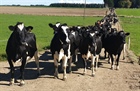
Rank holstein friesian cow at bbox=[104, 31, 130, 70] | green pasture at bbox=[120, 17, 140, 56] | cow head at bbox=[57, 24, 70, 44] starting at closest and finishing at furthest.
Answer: cow head at bbox=[57, 24, 70, 44] → holstein friesian cow at bbox=[104, 31, 130, 70] → green pasture at bbox=[120, 17, 140, 56]

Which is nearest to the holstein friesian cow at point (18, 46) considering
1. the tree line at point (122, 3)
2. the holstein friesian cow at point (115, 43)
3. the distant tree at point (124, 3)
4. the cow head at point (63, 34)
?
the cow head at point (63, 34)

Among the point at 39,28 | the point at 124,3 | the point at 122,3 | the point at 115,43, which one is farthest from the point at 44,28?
the point at 122,3

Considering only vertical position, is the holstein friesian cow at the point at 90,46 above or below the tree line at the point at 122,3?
above

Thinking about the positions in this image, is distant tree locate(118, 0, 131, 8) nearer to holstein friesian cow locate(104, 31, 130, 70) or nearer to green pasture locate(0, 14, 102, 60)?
green pasture locate(0, 14, 102, 60)

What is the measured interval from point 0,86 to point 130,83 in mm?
5097

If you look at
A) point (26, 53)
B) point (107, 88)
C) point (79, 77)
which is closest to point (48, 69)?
point (79, 77)

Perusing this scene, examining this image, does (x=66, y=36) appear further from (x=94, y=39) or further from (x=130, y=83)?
(x=130, y=83)

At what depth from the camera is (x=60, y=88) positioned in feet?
37.8

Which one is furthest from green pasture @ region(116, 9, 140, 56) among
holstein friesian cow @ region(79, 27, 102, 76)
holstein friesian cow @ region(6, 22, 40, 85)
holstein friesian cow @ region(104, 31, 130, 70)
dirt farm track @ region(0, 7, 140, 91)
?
holstein friesian cow @ region(6, 22, 40, 85)

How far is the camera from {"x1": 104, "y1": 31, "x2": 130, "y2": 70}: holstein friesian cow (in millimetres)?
15854

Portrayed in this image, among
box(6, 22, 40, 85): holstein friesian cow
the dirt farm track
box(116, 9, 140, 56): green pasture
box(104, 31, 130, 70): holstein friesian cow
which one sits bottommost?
box(116, 9, 140, 56): green pasture

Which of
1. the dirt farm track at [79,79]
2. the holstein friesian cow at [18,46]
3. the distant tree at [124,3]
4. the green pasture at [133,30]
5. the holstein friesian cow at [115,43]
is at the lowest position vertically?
the distant tree at [124,3]

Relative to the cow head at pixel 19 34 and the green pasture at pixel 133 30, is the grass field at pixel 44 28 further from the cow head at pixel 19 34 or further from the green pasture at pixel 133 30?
the cow head at pixel 19 34

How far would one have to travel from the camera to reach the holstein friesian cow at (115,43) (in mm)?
15854
